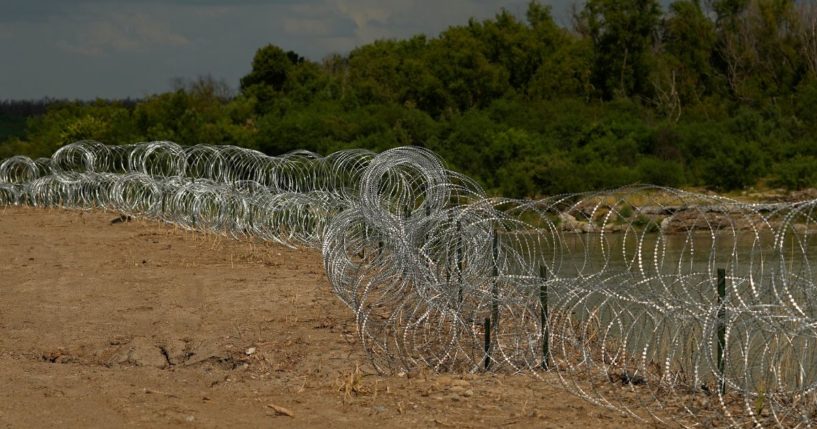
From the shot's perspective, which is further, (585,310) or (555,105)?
(555,105)

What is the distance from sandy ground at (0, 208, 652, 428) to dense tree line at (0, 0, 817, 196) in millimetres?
21794

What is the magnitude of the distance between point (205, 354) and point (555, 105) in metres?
37.4

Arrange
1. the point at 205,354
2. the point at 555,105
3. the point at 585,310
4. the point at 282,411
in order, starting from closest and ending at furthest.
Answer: the point at 282,411 < the point at 585,310 < the point at 205,354 < the point at 555,105

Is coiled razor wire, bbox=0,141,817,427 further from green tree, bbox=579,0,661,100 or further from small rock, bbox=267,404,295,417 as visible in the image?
green tree, bbox=579,0,661,100

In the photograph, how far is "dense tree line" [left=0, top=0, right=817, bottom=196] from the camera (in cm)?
4062

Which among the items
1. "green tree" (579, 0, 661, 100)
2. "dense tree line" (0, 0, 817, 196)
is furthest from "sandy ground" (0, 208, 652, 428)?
"green tree" (579, 0, 661, 100)

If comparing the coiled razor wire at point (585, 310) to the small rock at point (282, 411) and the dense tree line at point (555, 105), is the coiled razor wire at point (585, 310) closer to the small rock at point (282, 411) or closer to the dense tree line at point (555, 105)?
the small rock at point (282, 411)

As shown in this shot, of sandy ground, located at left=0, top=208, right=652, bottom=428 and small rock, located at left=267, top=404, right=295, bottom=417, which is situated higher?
small rock, located at left=267, top=404, right=295, bottom=417

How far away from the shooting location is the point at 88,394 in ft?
30.0

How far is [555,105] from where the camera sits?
48.2 m

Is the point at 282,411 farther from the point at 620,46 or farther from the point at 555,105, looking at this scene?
the point at 620,46

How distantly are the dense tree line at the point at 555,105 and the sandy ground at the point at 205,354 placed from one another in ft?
71.5

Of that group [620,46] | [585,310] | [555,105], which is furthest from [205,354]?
[620,46]

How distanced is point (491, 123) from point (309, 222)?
24.3m
